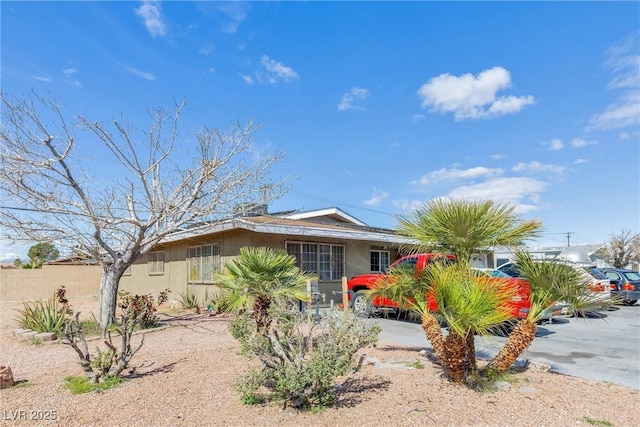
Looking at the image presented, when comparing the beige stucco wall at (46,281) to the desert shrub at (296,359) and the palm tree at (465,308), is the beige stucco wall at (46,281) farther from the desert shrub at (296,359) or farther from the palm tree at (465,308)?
the palm tree at (465,308)

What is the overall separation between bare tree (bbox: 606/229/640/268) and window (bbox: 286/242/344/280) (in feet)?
92.5

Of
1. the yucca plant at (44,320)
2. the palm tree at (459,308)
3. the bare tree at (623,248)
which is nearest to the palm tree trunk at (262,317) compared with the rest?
the palm tree at (459,308)

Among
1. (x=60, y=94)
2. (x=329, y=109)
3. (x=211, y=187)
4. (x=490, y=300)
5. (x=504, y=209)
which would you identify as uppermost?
(x=329, y=109)

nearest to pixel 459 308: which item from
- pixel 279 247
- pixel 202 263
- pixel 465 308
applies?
pixel 465 308

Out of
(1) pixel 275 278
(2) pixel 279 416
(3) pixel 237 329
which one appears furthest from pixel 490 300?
(1) pixel 275 278

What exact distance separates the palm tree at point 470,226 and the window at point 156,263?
50.7ft

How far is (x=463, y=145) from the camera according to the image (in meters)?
16.6

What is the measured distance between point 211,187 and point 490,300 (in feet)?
27.3

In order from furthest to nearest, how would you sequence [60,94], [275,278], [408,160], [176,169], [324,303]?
1. [408,160]
2. [324,303]
3. [176,169]
4. [60,94]
5. [275,278]

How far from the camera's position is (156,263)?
1866 centimetres

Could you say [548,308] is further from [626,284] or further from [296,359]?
[626,284]

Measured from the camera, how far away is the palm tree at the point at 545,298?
5.12m

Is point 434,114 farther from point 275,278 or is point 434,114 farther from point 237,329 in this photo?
point 237,329

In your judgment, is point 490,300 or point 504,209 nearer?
point 490,300
